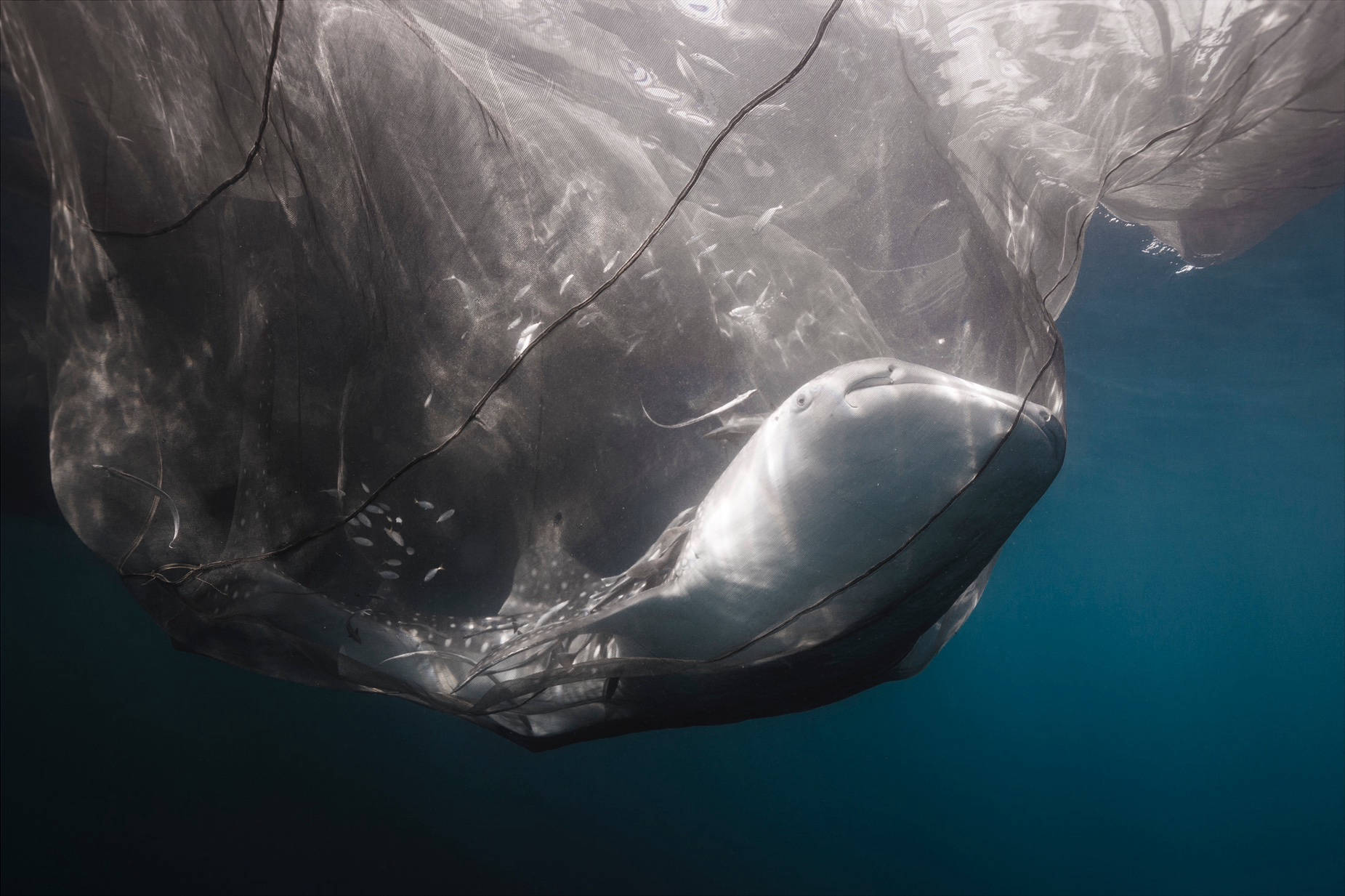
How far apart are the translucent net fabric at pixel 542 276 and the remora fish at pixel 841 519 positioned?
0.12 ft

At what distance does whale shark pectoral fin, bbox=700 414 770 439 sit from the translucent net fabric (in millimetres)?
16

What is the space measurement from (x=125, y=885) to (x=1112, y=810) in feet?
278

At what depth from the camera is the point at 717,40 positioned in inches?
78.0

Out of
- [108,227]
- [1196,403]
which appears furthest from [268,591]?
[1196,403]

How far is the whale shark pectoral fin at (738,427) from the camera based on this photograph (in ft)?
9.58

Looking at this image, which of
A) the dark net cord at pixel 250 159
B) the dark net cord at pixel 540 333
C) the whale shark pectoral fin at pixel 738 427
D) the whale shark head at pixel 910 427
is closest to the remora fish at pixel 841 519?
the whale shark head at pixel 910 427

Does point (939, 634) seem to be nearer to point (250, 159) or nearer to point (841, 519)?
point (841, 519)

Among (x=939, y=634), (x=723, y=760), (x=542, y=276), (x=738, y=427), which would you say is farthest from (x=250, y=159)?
(x=723, y=760)

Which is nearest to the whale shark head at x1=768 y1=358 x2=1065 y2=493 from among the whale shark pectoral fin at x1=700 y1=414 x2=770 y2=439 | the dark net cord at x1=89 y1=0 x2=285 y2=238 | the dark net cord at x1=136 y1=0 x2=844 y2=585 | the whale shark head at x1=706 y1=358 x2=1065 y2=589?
the whale shark head at x1=706 y1=358 x2=1065 y2=589

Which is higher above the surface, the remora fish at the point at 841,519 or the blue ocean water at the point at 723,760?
the remora fish at the point at 841,519

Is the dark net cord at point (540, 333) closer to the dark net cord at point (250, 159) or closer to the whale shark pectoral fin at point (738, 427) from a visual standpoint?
the dark net cord at point (250, 159)

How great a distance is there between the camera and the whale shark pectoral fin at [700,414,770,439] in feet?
9.58

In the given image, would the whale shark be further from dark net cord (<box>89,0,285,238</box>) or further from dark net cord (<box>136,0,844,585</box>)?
dark net cord (<box>89,0,285,238</box>)

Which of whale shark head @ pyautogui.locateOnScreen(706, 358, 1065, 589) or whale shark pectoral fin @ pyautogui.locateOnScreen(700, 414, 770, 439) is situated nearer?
whale shark head @ pyautogui.locateOnScreen(706, 358, 1065, 589)
